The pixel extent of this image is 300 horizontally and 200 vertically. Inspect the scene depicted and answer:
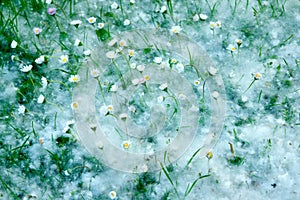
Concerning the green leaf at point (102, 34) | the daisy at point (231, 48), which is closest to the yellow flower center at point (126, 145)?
the green leaf at point (102, 34)

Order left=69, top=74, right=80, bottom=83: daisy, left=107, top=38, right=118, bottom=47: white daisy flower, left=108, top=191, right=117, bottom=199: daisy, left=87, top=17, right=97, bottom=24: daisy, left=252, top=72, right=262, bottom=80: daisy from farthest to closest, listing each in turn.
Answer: left=87, top=17, right=97, bottom=24: daisy → left=107, top=38, right=118, bottom=47: white daisy flower → left=69, top=74, right=80, bottom=83: daisy → left=252, top=72, right=262, bottom=80: daisy → left=108, top=191, right=117, bottom=199: daisy

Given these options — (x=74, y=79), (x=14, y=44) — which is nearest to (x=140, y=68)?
(x=74, y=79)

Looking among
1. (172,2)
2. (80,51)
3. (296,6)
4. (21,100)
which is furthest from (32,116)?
(296,6)

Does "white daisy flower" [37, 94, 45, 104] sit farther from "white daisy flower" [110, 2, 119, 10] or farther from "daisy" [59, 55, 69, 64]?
"white daisy flower" [110, 2, 119, 10]

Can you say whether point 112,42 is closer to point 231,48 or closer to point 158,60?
point 158,60

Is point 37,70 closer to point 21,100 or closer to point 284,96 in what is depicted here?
point 21,100

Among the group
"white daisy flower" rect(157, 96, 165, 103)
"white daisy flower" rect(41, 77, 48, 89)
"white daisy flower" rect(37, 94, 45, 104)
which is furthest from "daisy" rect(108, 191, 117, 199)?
"white daisy flower" rect(41, 77, 48, 89)

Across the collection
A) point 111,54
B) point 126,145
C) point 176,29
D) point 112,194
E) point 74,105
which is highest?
point 176,29

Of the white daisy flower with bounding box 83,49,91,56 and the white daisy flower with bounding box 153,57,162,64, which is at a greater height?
the white daisy flower with bounding box 83,49,91,56
